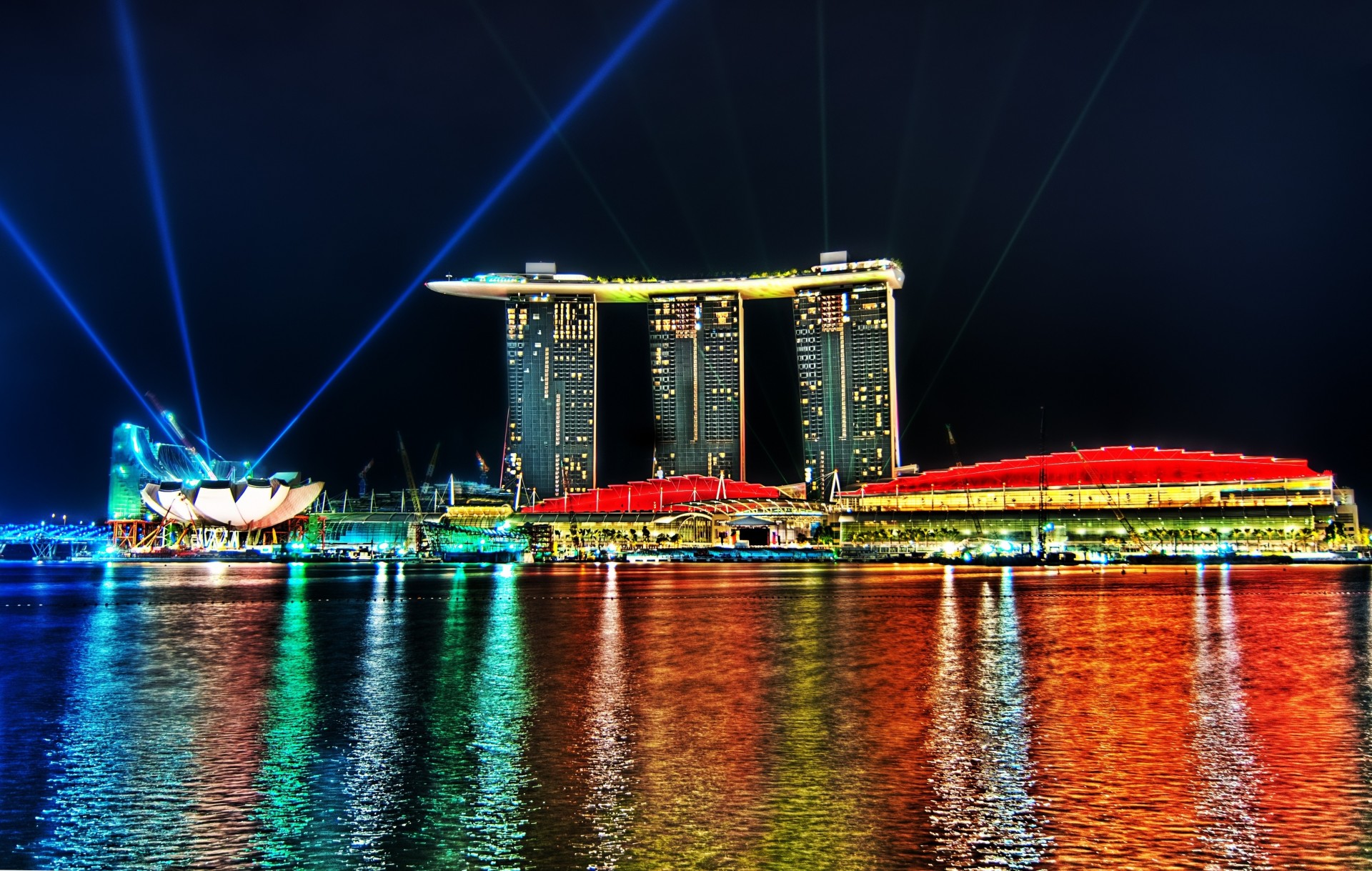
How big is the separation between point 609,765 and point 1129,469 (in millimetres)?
142117

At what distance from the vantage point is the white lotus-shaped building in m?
164

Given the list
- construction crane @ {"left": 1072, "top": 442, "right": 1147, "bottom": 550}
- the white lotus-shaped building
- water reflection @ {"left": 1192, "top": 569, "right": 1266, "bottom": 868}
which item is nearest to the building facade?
construction crane @ {"left": 1072, "top": 442, "right": 1147, "bottom": 550}

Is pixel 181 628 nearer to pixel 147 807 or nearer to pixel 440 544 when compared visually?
pixel 147 807

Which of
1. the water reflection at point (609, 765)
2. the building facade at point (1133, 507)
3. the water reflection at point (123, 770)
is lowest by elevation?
the water reflection at point (123, 770)

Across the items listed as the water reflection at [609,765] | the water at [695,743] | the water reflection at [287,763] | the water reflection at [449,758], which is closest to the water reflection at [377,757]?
the water at [695,743]

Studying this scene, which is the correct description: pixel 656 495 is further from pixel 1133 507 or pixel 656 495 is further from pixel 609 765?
pixel 609 765

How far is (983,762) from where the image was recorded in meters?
18.7

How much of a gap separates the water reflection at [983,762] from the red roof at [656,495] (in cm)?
15117

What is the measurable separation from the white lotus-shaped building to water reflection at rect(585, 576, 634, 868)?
468 feet

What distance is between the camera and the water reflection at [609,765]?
13977 millimetres

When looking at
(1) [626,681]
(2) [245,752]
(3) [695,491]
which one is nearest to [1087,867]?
(2) [245,752]

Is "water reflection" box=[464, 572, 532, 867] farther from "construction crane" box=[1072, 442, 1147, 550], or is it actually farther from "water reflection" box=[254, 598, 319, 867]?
"construction crane" box=[1072, 442, 1147, 550]

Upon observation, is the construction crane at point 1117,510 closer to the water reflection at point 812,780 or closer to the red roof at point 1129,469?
the red roof at point 1129,469

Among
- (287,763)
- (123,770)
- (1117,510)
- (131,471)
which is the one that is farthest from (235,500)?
(287,763)
